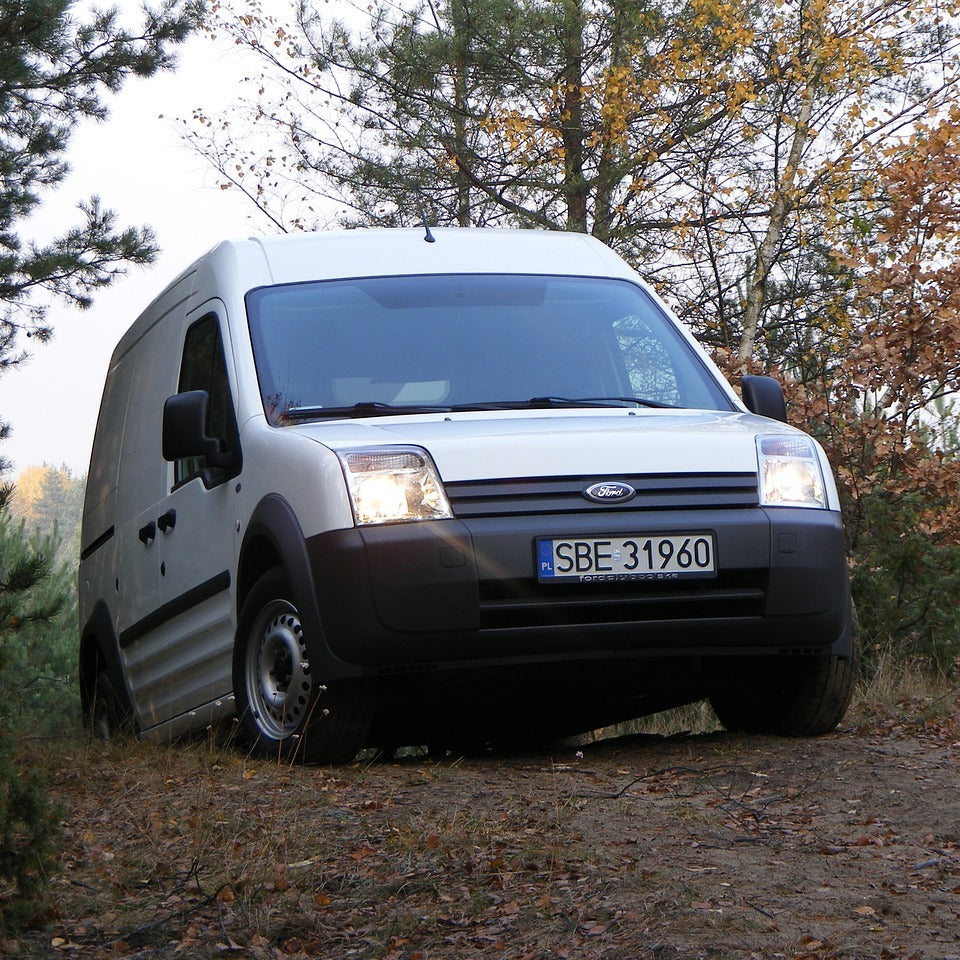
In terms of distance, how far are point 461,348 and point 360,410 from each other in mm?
568

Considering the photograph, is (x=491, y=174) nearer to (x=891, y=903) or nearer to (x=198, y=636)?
(x=198, y=636)

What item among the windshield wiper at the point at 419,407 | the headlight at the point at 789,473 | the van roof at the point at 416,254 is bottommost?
the headlight at the point at 789,473

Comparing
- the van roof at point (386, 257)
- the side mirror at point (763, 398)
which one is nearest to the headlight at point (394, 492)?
the van roof at point (386, 257)

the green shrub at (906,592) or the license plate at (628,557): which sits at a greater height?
the license plate at (628,557)

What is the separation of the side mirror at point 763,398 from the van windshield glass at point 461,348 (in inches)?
3.7

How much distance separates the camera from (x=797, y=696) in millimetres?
5980

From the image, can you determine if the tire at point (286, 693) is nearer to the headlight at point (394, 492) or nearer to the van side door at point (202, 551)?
the van side door at point (202, 551)

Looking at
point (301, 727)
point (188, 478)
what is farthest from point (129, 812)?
point (188, 478)

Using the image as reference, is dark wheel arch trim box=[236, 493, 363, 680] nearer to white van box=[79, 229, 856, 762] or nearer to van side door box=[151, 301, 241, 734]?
white van box=[79, 229, 856, 762]

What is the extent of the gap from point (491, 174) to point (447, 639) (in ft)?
44.4

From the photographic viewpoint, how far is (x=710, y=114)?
17438 millimetres

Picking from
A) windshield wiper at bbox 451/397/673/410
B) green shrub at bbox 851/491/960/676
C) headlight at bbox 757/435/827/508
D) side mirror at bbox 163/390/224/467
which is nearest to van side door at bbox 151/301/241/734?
side mirror at bbox 163/390/224/467

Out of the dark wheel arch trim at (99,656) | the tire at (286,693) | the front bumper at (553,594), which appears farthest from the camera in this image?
the dark wheel arch trim at (99,656)

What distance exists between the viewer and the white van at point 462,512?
16.8ft
